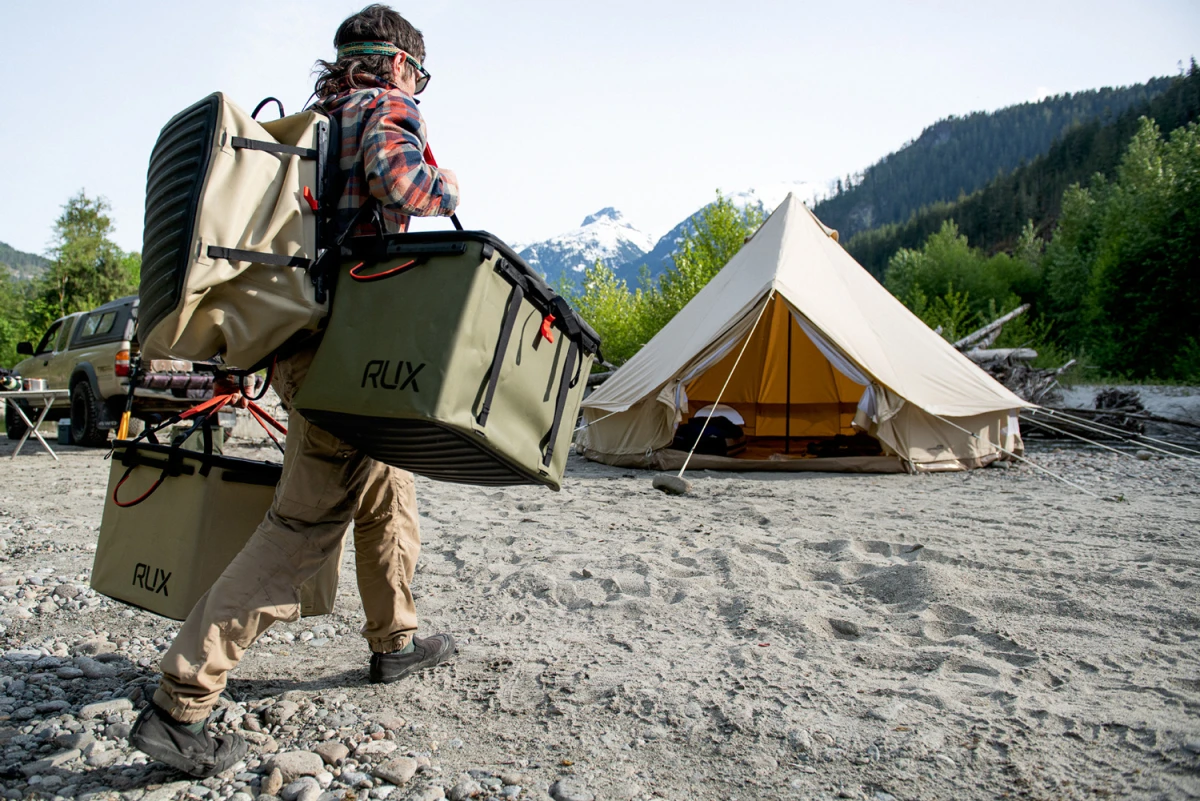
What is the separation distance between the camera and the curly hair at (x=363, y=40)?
6.10 feet

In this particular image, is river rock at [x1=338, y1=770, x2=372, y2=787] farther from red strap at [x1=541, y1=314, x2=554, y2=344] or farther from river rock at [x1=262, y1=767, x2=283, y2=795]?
red strap at [x1=541, y1=314, x2=554, y2=344]

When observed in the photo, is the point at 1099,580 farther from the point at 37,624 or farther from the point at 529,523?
the point at 37,624

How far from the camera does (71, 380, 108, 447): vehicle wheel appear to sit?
26.8ft

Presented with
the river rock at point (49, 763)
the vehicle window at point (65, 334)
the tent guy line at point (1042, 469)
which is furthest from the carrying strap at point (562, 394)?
the vehicle window at point (65, 334)

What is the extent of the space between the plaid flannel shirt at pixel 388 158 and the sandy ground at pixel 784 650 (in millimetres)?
1230

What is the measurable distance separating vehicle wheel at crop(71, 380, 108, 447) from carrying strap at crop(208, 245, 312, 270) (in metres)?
7.94

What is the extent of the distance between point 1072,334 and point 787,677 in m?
45.5

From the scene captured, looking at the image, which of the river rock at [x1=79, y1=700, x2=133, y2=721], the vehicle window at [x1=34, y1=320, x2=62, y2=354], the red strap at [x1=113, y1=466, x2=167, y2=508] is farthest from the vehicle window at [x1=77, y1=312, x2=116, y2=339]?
the river rock at [x1=79, y1=700, x2=133, y2=721]

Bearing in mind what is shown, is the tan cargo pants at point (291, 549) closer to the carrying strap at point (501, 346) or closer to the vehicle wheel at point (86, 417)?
the carrying strap at point (501, 346)

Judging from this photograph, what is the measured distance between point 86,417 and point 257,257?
8212mm

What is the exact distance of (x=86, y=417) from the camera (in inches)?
325

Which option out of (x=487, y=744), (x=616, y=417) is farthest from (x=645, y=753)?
(x=616, y=417)

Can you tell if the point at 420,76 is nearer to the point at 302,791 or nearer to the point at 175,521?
the point at 175,521

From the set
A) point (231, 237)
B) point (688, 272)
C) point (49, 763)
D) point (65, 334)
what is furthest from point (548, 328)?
point (688, 272)
